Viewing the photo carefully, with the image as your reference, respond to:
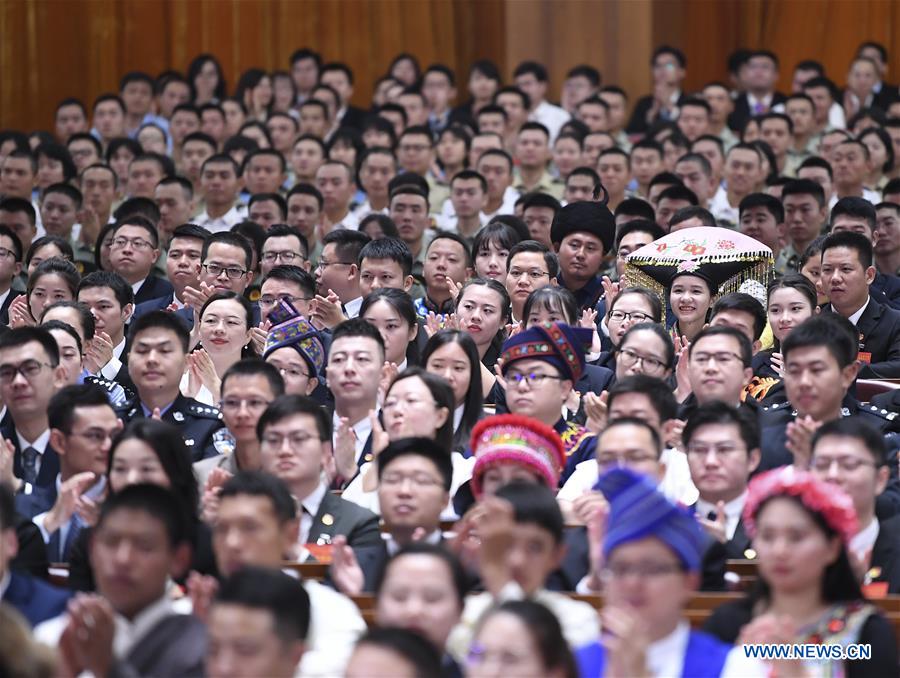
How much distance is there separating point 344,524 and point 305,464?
0.62 ft

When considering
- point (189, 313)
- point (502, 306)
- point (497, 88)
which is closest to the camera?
point (502, 306)

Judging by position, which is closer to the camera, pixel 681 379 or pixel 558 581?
pixel 558 581

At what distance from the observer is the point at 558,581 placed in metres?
3.96

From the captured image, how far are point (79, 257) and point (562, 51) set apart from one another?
12.6 feet

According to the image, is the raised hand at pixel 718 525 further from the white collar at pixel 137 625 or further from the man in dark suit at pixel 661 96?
the man in dark suit at pixel 661 96

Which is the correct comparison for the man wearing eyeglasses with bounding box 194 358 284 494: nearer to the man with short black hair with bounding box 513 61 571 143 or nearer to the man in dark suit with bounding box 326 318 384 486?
the man in dark suit with bounding box 326 318 384 486

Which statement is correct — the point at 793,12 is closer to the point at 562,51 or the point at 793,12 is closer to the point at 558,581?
the point at 562,51

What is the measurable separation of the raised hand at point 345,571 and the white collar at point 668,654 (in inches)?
33.2

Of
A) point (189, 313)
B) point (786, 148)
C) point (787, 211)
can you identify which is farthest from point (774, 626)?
point (786, 148)

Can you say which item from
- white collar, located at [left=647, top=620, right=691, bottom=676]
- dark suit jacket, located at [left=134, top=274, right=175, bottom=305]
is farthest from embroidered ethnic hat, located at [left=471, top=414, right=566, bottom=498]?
dark suit jacket, located at [left=134, top=274, right=175, bottom=305]

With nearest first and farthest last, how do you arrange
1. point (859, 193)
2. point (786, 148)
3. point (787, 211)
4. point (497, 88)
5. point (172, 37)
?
1. point (787, 211)
2. point (859, 193)
3. point (786, 148)
4. point (497, 88)
5. point (172, 37)

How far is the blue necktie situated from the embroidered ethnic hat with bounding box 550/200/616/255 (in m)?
2.55

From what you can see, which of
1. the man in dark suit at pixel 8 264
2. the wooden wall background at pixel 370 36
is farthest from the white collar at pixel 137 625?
the wooden wall background at pixel 370 36

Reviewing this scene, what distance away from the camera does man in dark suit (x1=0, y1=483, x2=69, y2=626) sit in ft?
12.0
